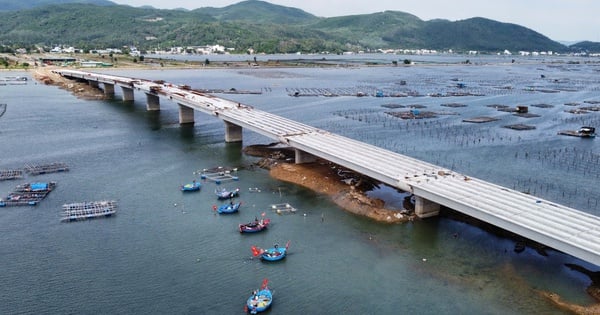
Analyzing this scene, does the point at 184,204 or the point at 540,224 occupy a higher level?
the point at 540,224

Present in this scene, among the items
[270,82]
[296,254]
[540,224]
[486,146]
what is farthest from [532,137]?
[270,82]

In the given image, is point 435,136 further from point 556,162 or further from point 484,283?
point 484,283

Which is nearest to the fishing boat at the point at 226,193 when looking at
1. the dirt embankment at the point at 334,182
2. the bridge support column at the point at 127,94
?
the dirt embankment at the point at 334,182

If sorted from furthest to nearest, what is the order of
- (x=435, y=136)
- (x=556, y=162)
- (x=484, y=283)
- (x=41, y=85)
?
1. (x=41, y=85)
2. (x=435, y=136)
3. (x=556, y=162)
4. (x=484, y=283)

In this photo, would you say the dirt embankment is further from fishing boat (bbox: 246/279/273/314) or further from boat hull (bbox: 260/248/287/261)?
fishing boat (bbox: 246/279/273/314)

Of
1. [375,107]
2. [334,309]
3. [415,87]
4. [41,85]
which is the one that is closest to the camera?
[334,309]

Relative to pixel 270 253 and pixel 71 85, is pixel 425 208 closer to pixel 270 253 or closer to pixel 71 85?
pixel 270 253

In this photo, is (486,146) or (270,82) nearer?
(486,146)
